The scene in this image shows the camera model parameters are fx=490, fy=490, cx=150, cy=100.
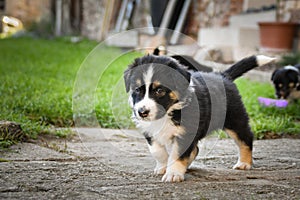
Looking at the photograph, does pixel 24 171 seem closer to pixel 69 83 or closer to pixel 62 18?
pixel 69 83

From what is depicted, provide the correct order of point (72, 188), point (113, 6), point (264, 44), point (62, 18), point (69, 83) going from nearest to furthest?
point (72, 188)
point (69, 83)
point (264, 44)
point (113, 6)
point (62, 18)

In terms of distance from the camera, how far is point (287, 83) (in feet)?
20.8

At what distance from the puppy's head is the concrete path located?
46cm

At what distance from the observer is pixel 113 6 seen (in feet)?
54.5

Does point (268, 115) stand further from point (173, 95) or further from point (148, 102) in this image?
point (148, 102)

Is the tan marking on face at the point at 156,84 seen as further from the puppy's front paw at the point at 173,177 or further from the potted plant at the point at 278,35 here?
the potted plant at the point at 278,35

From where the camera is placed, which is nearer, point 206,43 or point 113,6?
point 206,43

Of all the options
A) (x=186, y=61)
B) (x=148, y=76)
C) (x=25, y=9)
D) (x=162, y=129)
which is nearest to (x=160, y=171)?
(x=162, y=129)

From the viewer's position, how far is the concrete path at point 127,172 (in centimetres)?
274


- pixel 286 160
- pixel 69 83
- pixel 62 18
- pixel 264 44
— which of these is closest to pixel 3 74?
pixel 69 83

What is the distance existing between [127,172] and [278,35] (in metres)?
6.29

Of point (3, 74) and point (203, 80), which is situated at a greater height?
point (203, 80)

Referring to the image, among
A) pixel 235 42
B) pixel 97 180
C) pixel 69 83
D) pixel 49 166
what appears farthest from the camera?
pixel 235 42

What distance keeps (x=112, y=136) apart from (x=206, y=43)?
23.0ft
